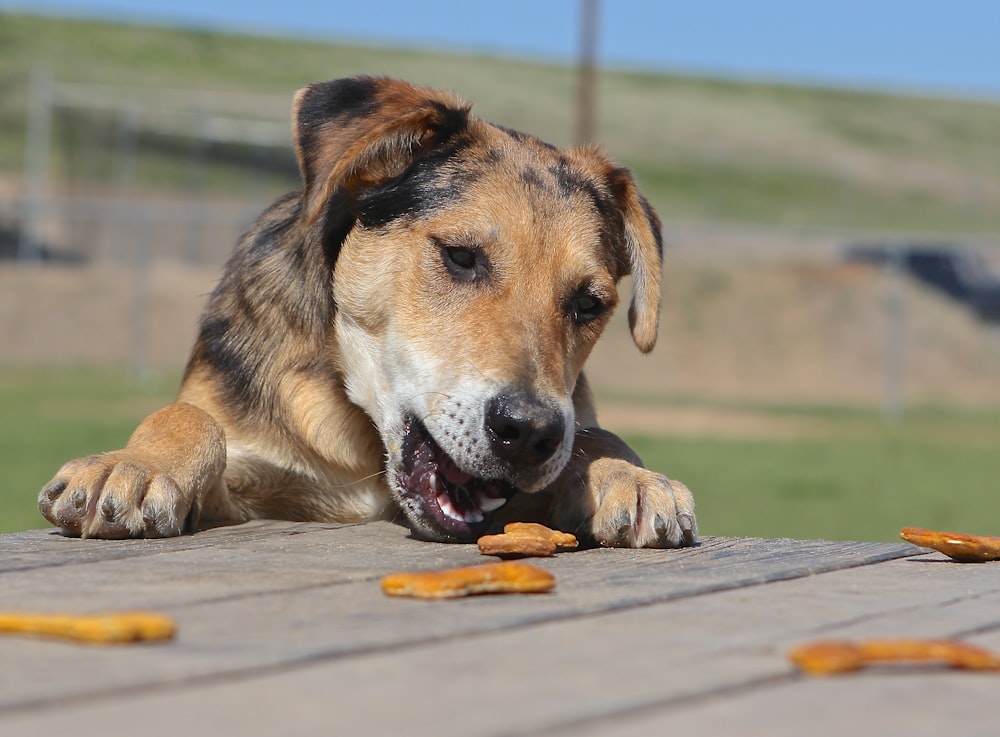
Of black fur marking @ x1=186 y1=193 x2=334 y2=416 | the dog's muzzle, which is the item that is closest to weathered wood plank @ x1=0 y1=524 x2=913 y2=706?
the dog's muzzle

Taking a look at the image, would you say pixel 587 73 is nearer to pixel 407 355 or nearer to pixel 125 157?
pixel 125 157

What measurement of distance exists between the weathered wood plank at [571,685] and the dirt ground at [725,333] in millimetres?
Answer: 20607

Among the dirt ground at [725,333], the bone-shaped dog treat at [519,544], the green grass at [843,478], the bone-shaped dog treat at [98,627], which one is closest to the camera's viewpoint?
the bone-shaped dog treat at [98,627]

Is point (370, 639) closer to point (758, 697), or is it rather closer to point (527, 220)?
point (758, 697)

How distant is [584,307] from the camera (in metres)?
4.79

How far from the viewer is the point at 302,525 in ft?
15.1

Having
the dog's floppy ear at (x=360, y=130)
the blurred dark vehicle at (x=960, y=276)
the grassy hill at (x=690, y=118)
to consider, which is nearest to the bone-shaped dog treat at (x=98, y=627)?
the dog's floppy ear at (x=360, y=130)

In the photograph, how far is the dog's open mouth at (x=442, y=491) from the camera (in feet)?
14.0

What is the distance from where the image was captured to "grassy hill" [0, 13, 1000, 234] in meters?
46.1

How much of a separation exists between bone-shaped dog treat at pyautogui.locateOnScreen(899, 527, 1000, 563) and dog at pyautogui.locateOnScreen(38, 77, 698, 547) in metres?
0.62

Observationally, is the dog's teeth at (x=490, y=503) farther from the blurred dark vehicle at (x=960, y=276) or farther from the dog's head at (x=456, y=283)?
the blurred dark vehicle at (x=960, y=276)

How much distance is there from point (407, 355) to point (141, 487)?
0.87 m

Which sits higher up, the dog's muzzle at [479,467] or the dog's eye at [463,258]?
the dog's eye at [463,258]

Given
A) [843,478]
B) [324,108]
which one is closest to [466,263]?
[324,108]
